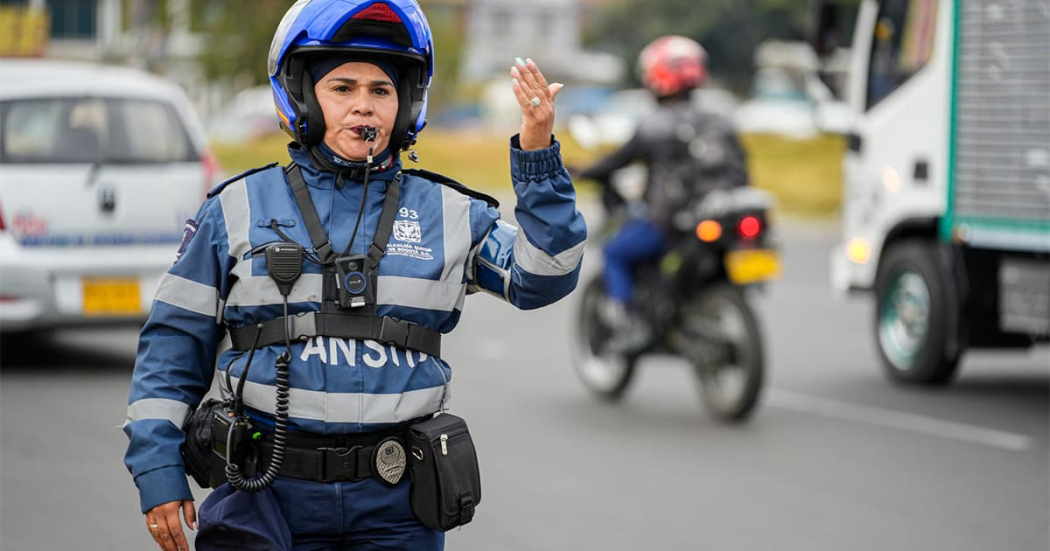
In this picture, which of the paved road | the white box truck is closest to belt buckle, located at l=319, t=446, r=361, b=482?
the paved road

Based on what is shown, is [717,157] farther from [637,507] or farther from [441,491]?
[441,491]

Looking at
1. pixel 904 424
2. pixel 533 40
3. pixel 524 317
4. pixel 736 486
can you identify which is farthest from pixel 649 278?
pixel 533 40

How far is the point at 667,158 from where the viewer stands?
9.09 metres

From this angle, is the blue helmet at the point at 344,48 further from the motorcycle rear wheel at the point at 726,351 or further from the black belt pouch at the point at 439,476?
the motorcycle rear wheel at the point at 726,351

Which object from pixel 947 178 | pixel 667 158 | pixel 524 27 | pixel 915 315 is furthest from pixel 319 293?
pixel 524 27

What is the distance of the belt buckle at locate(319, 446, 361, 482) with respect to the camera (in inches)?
131

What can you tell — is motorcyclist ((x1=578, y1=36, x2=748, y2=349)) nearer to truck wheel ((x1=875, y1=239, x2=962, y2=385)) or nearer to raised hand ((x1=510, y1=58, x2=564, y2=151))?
truck wheel ((x1=875, y1=239, x2=962, y2=385))

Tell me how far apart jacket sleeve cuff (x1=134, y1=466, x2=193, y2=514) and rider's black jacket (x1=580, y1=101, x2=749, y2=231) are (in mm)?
5977

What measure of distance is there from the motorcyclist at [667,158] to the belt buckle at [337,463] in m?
5.89

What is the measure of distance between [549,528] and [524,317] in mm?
7686

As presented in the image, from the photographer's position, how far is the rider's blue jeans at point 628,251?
9297 millimetres

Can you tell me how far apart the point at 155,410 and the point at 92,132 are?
6954 millimetres

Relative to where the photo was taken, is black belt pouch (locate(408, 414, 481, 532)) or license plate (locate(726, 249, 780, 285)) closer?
black belt pouch (locate(408, 414, 481, 532))

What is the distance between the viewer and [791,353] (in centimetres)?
1206
